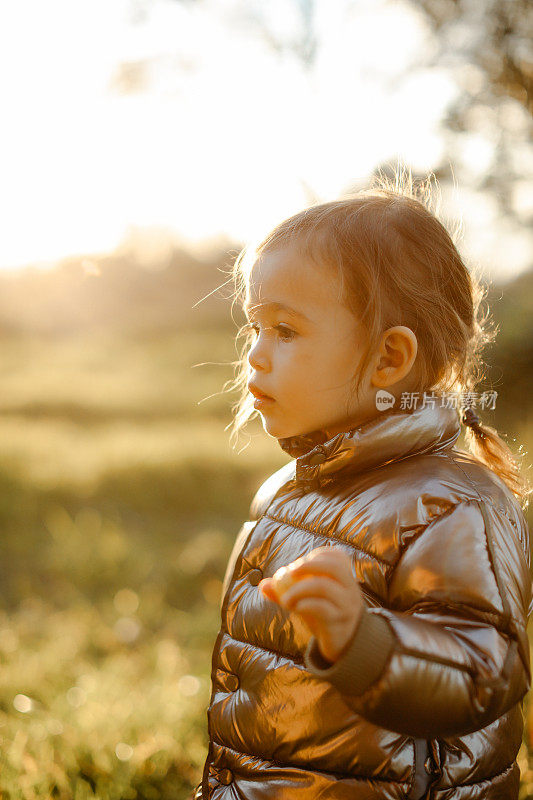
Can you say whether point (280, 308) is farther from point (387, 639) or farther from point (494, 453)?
point (387, 639)

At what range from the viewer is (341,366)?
4.91 ft

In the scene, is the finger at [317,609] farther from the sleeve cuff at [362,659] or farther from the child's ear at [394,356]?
the child's ear at [394,356]

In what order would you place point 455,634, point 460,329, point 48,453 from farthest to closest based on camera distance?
point 48,453
point 460,329
point 455,634

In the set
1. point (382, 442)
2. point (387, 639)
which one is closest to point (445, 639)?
point (387, 639)

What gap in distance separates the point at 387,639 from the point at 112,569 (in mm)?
3092

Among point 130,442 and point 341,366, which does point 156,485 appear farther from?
point 341,366

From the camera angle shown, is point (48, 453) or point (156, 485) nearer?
point (156, 485)

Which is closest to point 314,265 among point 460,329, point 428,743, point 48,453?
point 460,329

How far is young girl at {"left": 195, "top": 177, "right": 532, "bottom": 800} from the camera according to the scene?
1062 millimetres

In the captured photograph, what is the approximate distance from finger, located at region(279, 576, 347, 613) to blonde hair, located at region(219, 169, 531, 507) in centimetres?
58

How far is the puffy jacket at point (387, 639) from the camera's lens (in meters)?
1.07

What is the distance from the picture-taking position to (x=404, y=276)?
1534mm

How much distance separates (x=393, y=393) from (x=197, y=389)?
20.4 feet

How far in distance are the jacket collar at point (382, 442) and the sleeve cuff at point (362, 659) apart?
1.41 feet
